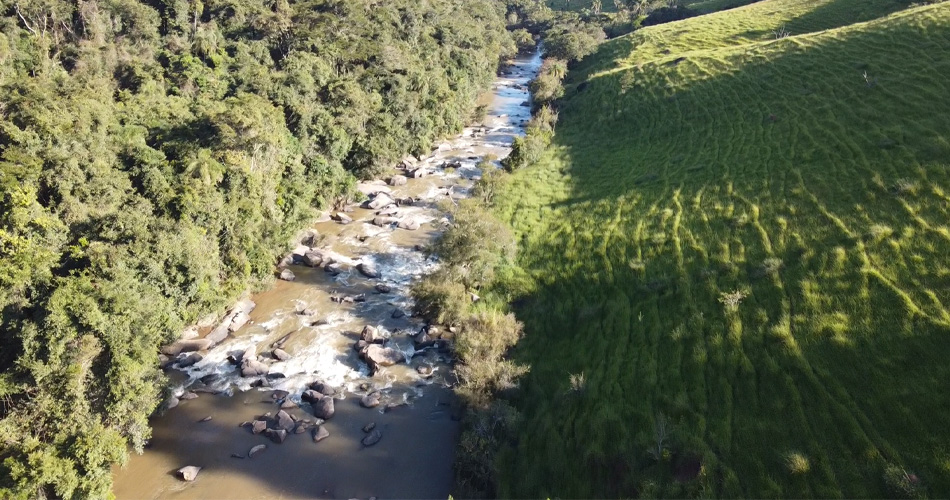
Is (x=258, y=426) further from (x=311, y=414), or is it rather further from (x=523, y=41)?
(x=523, y=41)

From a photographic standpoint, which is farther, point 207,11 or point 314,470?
point 207,11

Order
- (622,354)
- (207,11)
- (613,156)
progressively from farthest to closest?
(207,11)
(613,156)
(622,354)

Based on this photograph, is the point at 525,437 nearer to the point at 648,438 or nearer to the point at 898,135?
the point at 648,438

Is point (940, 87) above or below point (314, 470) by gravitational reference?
above

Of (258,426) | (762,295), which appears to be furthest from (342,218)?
(762,295)

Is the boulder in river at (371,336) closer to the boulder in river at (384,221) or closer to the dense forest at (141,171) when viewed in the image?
the dense forest at (141,171)

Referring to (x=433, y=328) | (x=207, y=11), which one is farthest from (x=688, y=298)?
(x=207, y=11)
